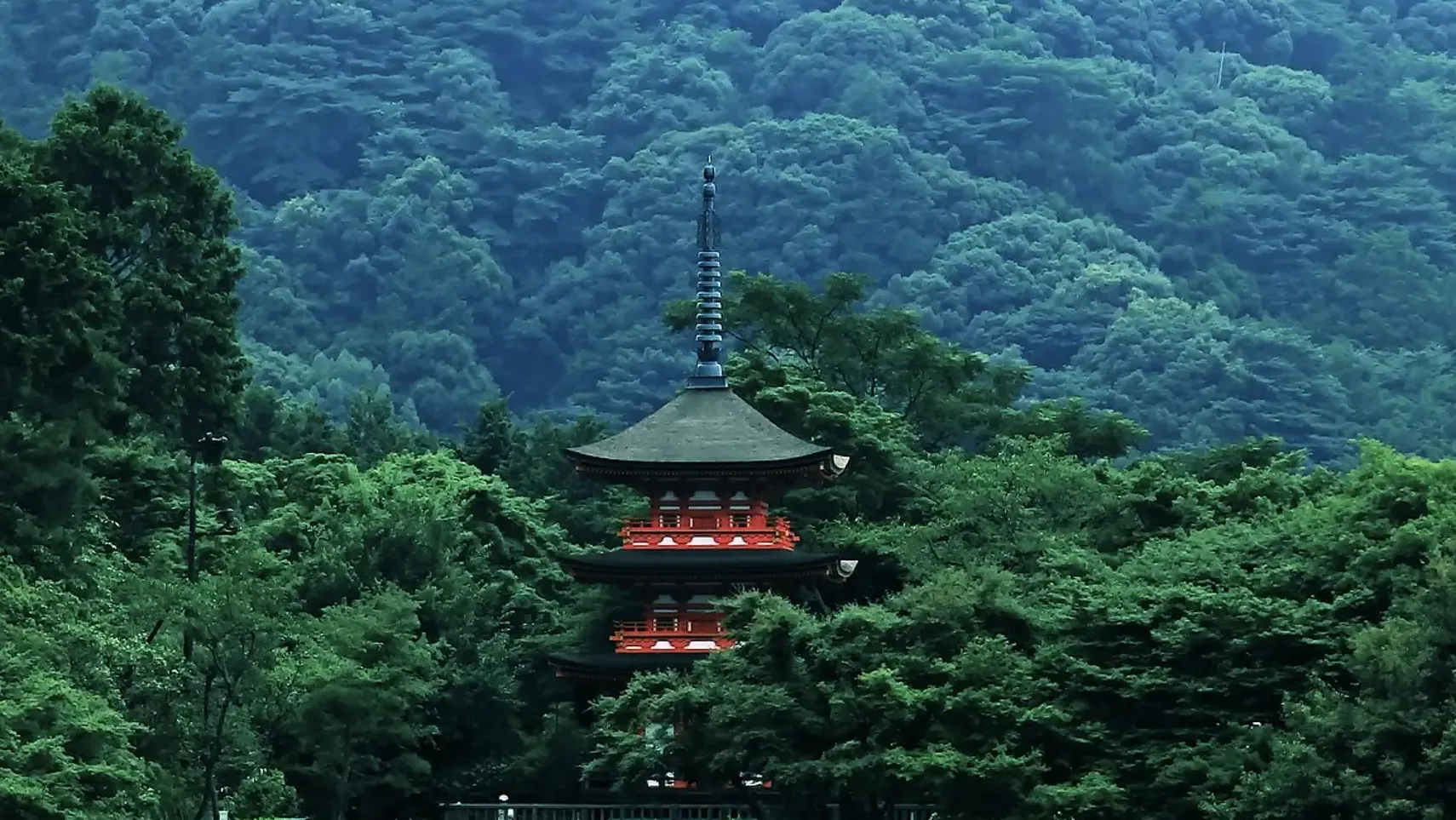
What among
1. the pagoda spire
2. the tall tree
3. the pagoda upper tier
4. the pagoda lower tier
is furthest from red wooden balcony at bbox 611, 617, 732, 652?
the tall tree

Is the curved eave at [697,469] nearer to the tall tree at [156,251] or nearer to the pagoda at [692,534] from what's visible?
the pagoda at [692,534]

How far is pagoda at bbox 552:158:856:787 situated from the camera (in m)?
44.7

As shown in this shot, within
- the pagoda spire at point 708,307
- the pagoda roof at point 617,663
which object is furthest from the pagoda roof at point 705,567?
the pagoda spire at point 708,307

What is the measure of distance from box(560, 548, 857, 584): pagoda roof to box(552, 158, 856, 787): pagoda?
20 millimetres

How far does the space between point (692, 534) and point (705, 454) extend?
4.57 ft

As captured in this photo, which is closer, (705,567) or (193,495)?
(193,495)

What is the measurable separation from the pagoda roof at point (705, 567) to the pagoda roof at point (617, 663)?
127cm

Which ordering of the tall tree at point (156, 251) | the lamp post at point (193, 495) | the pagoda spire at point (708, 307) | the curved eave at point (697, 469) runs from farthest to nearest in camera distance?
the pagoda spire at point (708, 307), the tall tree at point (156, 251), the curved eave at point (697, 469), the lamp post at point (193, 495)

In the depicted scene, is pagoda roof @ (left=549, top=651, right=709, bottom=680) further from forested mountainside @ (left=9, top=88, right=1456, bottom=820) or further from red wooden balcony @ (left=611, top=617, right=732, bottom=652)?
forested mountainside @ (left=9, top=88, right=1456, bottom=820)

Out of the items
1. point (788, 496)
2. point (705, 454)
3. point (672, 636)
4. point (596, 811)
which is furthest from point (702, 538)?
point (596, 811)

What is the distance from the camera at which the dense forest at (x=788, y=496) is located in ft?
117

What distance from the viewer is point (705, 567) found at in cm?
4469

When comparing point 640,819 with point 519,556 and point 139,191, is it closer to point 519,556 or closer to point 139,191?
point 519,556

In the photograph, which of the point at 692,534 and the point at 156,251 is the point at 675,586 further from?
the point at 156,251
